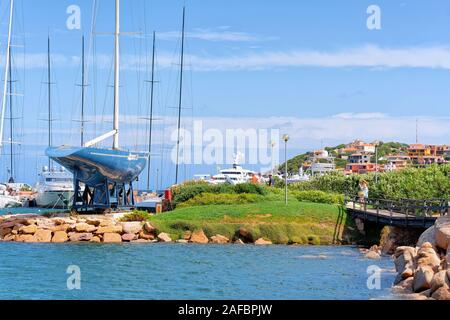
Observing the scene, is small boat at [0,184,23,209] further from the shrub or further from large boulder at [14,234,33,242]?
large boulder at [14,234,33,242]

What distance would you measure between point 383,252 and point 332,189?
128 ft

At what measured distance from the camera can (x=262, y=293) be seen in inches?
1073

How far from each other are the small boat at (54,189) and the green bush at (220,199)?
3748cm

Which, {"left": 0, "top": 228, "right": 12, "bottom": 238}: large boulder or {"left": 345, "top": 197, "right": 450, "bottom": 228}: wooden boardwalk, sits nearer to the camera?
{"left": 345, "top": 197, "right": 450, "bottom": 228}: wooden boardwalk

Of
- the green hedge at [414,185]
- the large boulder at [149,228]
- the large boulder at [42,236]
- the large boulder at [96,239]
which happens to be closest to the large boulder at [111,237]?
the large boulder at [96,239]

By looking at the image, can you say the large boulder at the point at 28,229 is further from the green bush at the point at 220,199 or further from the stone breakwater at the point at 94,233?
the green bush at the point at 220,199

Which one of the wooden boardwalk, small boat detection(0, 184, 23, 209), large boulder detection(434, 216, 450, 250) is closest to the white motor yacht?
small boat detection(0, 184, 23, 209)

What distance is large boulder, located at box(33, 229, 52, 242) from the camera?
46000 mm

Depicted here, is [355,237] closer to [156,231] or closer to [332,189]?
[156,231]

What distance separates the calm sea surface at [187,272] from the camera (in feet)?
90.1

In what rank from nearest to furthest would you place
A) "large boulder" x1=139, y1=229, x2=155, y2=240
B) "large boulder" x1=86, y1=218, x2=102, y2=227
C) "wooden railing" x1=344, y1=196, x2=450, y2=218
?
"wooden railing" x1=344, y1=196, x2=450, y2=218 → "large boulder" x1=139, y1=229, x2=155, y2=240 → "large boulder" x1=86, y1=218, x2=102, y2=227

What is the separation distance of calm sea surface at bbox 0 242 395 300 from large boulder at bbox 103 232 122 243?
1.82 meters
